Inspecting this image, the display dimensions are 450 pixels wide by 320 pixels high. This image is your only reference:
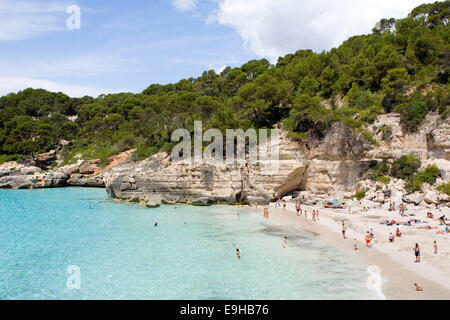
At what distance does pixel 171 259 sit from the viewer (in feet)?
51.4

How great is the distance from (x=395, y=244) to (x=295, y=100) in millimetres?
20642

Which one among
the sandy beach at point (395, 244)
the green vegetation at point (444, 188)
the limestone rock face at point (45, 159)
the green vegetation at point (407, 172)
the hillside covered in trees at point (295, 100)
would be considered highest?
the hillside covered in trees at point (295, 100)

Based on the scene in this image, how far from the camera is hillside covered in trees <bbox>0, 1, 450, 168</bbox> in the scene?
31688mm

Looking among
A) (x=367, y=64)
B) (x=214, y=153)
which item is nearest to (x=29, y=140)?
(x=214, y=153)

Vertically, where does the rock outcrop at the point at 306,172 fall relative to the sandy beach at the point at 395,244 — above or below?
above

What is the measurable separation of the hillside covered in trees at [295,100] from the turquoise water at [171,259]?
585 inches

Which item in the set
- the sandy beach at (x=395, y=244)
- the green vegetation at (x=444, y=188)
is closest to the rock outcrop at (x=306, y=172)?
the green vegetation at (x=444, y=188)

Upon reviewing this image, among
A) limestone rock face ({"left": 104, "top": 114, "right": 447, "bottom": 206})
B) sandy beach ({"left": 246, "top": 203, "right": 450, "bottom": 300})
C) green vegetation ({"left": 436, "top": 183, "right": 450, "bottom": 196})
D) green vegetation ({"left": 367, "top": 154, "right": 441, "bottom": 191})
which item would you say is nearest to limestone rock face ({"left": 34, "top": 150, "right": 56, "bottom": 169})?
limestone rock face ({"left": 104, "top": 114, "right": 447, "bottom": 206})

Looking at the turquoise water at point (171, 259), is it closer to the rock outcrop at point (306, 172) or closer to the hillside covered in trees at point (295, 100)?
the rock outcrop at point (306, 172)

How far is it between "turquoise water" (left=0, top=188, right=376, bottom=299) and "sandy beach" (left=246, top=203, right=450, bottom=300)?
41.0 inches

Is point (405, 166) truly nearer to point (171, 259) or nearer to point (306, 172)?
point (306, 172)

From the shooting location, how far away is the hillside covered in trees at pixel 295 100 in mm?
31688

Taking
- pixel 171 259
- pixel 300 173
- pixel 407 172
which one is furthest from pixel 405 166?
pixel 171 259
